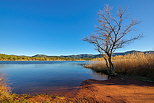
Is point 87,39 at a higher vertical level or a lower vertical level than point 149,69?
higher

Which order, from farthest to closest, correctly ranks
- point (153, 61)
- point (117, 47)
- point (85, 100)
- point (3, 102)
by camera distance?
point (117, 47), point (153, 61), point (85, 100), point (3, 102)

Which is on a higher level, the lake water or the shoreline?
the shoreline

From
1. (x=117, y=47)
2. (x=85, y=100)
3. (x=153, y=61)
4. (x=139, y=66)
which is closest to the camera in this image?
(x=85, y=100)

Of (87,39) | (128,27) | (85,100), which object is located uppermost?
(128,27)

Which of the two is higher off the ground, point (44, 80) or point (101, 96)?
point (101, 96)

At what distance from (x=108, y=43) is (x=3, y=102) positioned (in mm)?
11738

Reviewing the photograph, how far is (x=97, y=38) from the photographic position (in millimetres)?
12539

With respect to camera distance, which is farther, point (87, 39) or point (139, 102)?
point (87, 39)

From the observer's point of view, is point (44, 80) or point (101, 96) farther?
point (44, 80)

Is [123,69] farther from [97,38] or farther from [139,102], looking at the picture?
[139,102]

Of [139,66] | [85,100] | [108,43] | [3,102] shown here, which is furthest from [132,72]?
[3,102]

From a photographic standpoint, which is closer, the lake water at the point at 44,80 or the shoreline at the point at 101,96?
the shoreline at the point at 101,96

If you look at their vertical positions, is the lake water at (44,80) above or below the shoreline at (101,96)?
below

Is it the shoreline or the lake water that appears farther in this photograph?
the lake water
